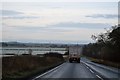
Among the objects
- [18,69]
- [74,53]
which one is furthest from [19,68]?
[74,53]

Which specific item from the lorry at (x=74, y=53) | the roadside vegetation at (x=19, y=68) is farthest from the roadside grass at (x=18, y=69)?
the lorry at (x=74, y=53)

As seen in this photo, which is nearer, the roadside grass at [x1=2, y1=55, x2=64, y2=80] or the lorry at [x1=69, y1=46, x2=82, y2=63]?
the roadside grass at [x1=2, y1=55, x2=64, y2=80]

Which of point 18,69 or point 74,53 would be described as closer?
point 18,69

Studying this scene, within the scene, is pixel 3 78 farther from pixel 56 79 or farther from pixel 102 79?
pixel 102 79

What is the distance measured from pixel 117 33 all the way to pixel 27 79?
43.8 m

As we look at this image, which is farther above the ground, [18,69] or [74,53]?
[74,53]

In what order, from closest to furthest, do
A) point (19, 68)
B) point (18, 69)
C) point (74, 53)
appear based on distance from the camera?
point (18, 69) < point (19, 68) < point (74, 53)

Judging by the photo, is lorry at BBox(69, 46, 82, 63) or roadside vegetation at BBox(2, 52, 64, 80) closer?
roadside vegetation at BBox(2, 52, 64, 80)

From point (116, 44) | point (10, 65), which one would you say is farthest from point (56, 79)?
point (116, 44)

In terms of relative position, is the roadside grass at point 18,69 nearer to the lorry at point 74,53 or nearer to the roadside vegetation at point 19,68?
the roadside vegetation at point 19,68

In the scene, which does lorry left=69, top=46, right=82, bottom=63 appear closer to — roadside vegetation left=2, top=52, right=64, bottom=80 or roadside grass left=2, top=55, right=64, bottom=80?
roadside vegetation left=2, top=52, right=64, bottom=80

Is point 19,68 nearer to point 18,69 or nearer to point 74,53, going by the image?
point 18,69

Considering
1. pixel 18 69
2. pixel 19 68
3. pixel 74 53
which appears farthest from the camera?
pixel 74 53

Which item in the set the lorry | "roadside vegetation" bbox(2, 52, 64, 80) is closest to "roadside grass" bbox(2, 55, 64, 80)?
"roadside vegetation" bbox(2, 52, 64, 80)
